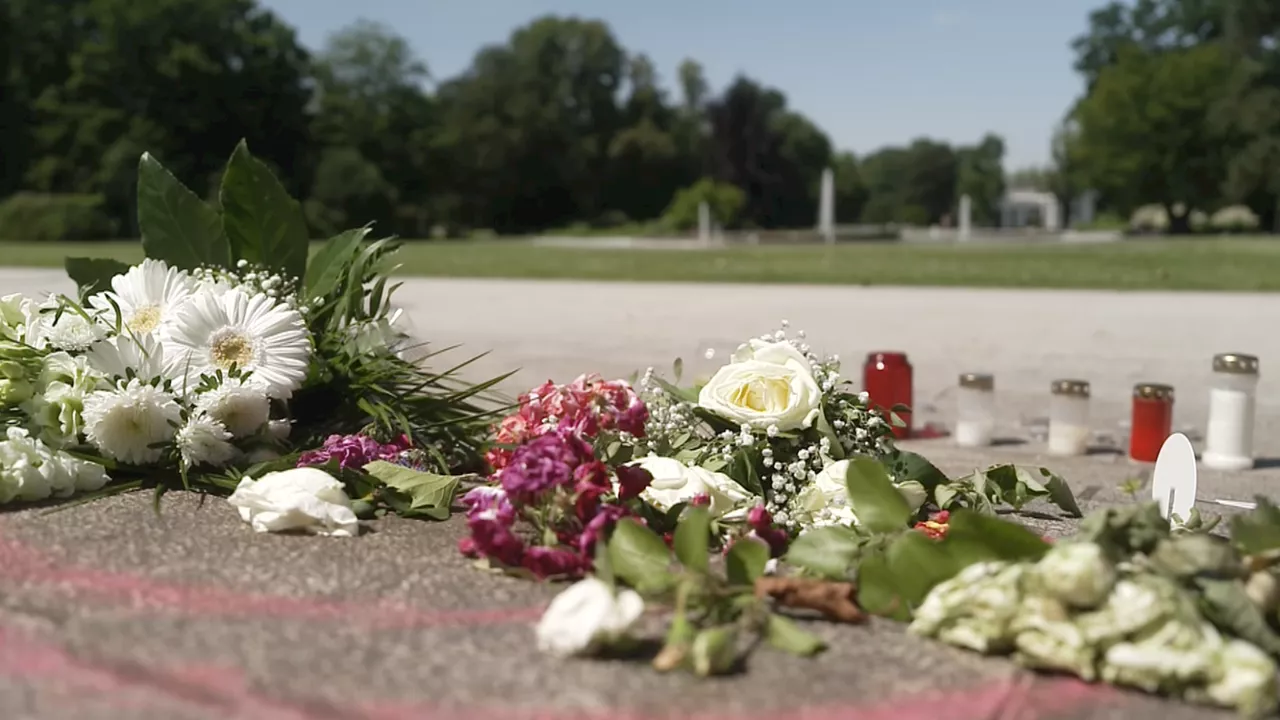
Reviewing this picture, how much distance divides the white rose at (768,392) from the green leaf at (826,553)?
0.47 meters

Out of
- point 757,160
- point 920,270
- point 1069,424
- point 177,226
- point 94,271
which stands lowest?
point 1069,424

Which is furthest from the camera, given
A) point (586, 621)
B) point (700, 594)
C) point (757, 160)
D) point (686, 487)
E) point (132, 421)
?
point (757, 160)

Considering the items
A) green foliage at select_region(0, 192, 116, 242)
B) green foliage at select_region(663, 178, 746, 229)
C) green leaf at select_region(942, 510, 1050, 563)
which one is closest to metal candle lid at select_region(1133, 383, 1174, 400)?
green leaf at select_region(942, 510, 1050, 563)

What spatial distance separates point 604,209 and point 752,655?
2624 inches

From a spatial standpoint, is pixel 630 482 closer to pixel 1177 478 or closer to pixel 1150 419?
pixel 1177 478

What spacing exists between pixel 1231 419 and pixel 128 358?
12.3 feet

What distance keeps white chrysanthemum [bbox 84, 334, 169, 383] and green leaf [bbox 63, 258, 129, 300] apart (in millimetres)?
485

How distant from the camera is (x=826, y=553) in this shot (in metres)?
1.95

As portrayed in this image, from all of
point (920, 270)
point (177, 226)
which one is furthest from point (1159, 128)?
point (177, 226)

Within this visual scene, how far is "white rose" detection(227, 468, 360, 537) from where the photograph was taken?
2.21 metres

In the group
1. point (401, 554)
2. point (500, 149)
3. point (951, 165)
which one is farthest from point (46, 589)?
point (951, 165)

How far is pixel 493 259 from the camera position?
75.0ft

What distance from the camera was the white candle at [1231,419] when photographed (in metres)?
4.09

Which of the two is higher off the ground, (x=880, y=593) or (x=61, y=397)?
(x=61, y=397)
